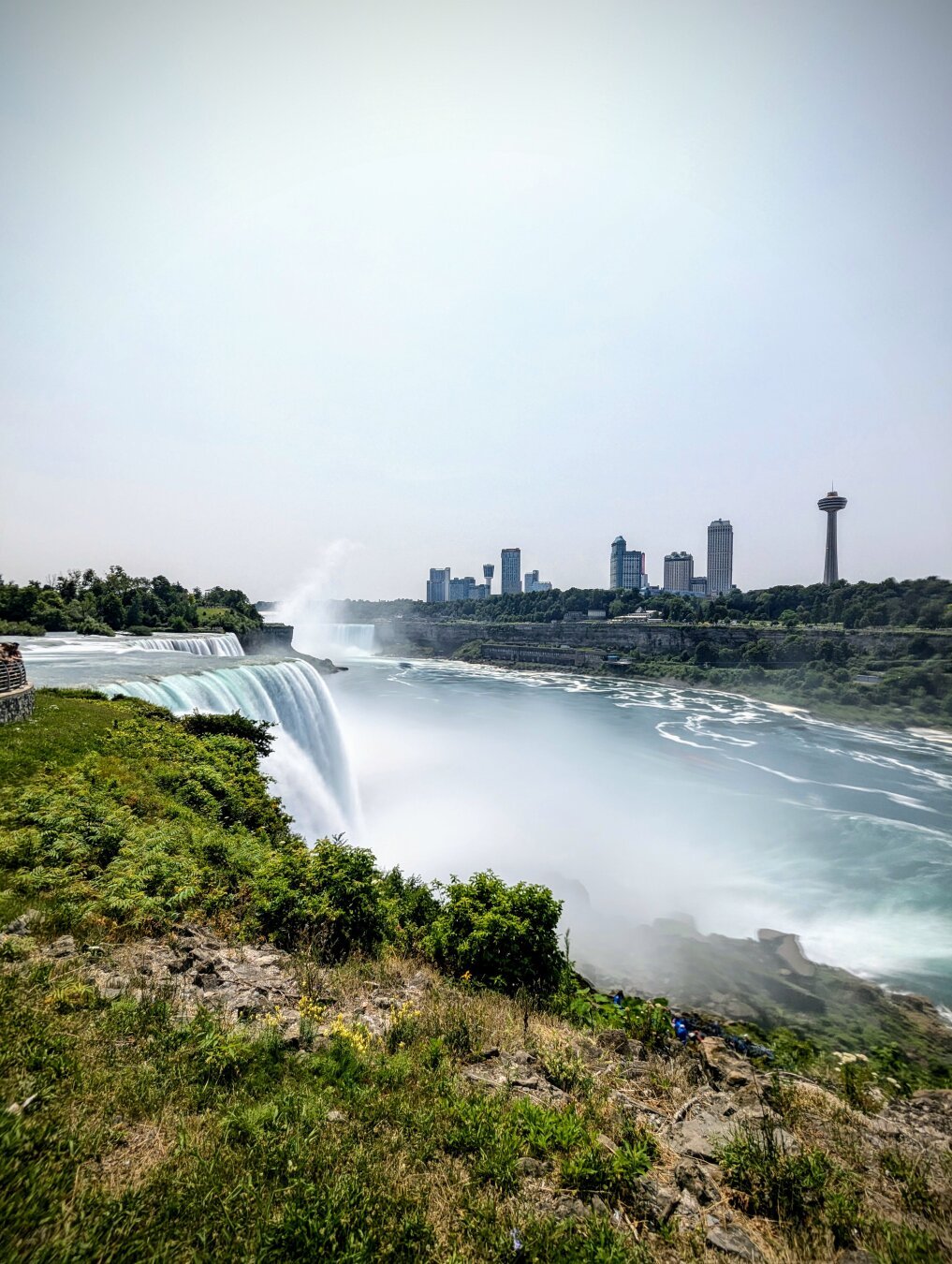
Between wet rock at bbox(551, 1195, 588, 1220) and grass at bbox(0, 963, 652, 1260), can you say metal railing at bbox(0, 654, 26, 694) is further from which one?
wet rock at bbox(551, 1195, 588, 1220)

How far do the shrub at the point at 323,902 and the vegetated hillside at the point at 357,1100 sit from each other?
0.14ft

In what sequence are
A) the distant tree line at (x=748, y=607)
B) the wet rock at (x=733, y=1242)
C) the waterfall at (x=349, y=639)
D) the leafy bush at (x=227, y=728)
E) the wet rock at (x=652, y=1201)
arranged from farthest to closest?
the waterfall at (x=349, y=639), the distant tree line at (x=748, y=607), the leafy bush at (x=227, y=728), the wet rock at (x=652, y=1201), the wet rock at (x=733, y=1242)

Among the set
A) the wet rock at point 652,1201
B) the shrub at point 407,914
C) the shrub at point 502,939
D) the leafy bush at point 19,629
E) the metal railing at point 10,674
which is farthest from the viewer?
the leafy bush at point 19,629

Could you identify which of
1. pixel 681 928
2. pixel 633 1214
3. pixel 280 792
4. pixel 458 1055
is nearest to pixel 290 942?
pixel 458 1055

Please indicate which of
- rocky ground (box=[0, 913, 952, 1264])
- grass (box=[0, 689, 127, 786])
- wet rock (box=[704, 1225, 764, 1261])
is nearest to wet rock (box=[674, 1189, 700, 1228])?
rocky ground (box=[0, 913, 952, 1264])

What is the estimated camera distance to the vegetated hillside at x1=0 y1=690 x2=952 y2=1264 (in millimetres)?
3031

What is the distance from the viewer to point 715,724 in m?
49.0

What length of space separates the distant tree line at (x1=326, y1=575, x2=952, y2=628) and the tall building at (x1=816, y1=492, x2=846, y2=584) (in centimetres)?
1937

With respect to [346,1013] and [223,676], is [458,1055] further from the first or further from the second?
[223,676]

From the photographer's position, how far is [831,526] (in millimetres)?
132375

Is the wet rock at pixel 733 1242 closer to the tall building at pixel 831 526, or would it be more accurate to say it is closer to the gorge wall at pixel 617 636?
the gorge wall at pixel 617 636

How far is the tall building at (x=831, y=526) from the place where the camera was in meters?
121

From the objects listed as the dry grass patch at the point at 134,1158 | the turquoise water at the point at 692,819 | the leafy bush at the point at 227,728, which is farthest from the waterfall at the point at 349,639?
the dry grass patch at the point at 134,1158

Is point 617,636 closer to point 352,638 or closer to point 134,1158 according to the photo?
point 352,638
